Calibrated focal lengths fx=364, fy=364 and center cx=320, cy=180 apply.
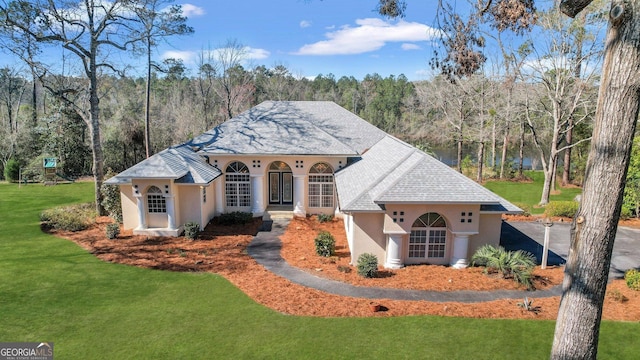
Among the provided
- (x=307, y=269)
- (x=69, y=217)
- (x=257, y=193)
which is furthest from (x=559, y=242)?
(x=69, y=217)

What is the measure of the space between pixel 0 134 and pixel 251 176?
32.7 meters

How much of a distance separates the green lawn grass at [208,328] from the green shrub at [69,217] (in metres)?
5.92

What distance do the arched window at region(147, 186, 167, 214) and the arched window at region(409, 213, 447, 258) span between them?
1179cm

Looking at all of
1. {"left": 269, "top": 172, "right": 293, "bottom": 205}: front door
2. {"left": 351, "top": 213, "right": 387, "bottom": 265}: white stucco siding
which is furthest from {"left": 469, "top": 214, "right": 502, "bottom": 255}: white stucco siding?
{"left": 269, "top": 172, "right": 293, "bottom": 205}: front door

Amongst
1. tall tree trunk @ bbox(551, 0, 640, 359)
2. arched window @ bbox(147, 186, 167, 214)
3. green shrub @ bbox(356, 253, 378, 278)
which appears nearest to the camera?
tall tree trunk @ bbox(551, 0, 640, 359)

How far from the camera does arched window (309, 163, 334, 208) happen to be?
20.8 meters

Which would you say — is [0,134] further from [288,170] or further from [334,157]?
[334,157]

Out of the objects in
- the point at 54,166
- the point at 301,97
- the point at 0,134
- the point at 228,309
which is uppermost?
the point at 301,97

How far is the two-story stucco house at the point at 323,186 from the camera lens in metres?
13.6

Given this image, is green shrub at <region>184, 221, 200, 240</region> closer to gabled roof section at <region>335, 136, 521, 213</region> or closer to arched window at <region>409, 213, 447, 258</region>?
gabled roof section at <region>335, 136, 521, 213</region>

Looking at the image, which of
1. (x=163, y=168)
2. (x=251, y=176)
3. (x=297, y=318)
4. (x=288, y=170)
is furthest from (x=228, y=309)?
(x=288, y=170)

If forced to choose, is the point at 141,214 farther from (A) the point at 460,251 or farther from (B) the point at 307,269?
(A) the point at 460,251

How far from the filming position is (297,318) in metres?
10.1

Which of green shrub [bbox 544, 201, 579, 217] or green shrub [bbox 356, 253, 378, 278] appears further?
green shrub [bbox 544, 201, 579, 217]
